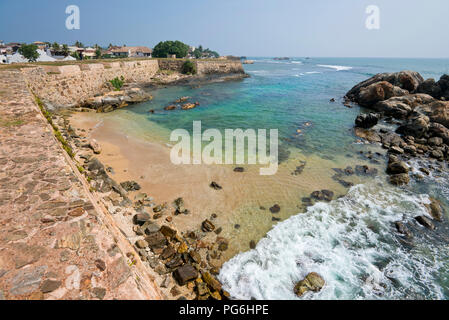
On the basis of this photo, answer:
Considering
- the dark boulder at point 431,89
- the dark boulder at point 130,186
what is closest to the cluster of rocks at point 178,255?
the dark boulder at point 130,186

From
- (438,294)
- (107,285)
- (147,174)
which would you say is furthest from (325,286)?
(147,174)

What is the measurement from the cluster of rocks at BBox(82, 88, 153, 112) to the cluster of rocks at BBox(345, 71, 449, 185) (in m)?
27.6

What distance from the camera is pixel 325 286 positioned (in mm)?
6469

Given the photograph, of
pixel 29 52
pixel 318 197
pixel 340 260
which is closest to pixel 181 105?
pixel 318 197

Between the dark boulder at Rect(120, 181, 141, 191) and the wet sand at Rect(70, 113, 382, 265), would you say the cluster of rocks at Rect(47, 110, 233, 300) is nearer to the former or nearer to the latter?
the dark boulder at Rect(120, 181, 141, 191)

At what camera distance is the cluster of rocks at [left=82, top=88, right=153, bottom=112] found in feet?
Result: 78.6

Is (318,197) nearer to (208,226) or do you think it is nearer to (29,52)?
(208,226)

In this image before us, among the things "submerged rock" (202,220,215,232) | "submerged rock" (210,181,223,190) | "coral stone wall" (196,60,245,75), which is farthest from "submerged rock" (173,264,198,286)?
"coral stone wall" (196,60,245,75)

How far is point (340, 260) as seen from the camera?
24.0 ft

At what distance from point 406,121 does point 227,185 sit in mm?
24250

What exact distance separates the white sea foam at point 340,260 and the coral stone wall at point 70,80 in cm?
2516

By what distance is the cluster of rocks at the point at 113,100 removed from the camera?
24.0 meters

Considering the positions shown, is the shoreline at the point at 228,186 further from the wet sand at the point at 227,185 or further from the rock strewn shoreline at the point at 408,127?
the rock strewn shoreline at the point at 408,127
